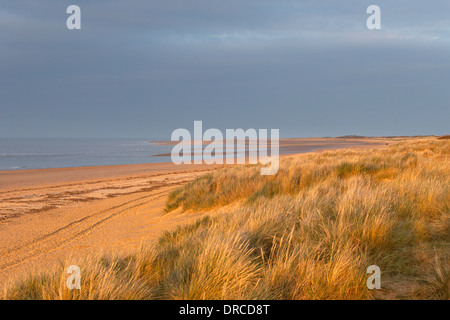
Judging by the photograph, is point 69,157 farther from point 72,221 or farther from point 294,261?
point 294,261

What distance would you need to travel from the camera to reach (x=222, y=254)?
3.82 metres

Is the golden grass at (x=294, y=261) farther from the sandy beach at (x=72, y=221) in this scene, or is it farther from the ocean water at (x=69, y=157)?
the ocean water at (x=69, y=157)

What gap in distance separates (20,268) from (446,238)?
7895 millimetres

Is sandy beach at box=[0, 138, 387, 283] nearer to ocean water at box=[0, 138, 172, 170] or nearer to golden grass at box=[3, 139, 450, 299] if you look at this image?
golden grass at box=[3, 139, 450, 299]

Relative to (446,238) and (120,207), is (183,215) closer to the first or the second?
(120,207)

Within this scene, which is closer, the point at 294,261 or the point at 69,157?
the point at 294,261

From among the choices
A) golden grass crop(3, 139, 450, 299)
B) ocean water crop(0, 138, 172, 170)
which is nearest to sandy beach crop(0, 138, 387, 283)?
golden grass crop(3, 139, 450, 299)

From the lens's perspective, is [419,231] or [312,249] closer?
[312,249]

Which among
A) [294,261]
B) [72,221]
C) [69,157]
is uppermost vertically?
[294,261]

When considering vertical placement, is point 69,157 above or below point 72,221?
above

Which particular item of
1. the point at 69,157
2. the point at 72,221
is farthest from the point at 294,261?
the point at 69,157

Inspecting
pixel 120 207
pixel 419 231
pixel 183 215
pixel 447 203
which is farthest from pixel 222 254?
pixel 120 207

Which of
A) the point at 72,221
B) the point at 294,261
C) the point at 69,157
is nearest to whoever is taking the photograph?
the point at 294,261

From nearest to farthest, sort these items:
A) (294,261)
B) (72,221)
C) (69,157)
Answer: (294,261)
(72,221)
(69,157)
